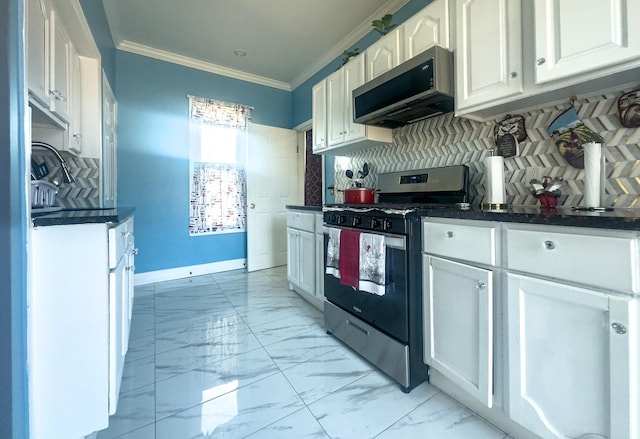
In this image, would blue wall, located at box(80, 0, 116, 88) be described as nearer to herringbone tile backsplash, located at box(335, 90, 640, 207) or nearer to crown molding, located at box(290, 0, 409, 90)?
crown molding, located at box(290, 0, 409, 90)

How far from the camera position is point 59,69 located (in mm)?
1803

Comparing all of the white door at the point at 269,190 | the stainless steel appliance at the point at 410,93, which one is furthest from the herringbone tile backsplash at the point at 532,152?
the white door at the point at 269,190

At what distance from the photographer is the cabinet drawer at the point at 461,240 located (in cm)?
116

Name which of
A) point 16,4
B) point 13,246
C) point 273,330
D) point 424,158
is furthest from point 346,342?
point 16,4

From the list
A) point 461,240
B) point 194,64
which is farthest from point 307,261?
point 194,64

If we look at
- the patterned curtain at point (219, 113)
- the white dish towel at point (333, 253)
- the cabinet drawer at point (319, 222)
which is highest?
the patterned curtain at point (219, 113)

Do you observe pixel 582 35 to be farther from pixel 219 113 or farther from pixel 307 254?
pixel 219 113

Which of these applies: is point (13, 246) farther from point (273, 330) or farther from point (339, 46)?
point (339, 46)

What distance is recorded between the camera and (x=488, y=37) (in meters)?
1.45

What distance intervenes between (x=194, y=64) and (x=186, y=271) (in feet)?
8.95

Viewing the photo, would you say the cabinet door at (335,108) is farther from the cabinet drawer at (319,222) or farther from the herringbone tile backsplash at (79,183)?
the herringbone tile backsplash at (79,183)

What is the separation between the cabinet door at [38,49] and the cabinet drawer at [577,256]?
7.30ft

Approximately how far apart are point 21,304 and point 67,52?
1916 millimetres

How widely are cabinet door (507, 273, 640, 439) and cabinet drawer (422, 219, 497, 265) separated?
0.13 m
